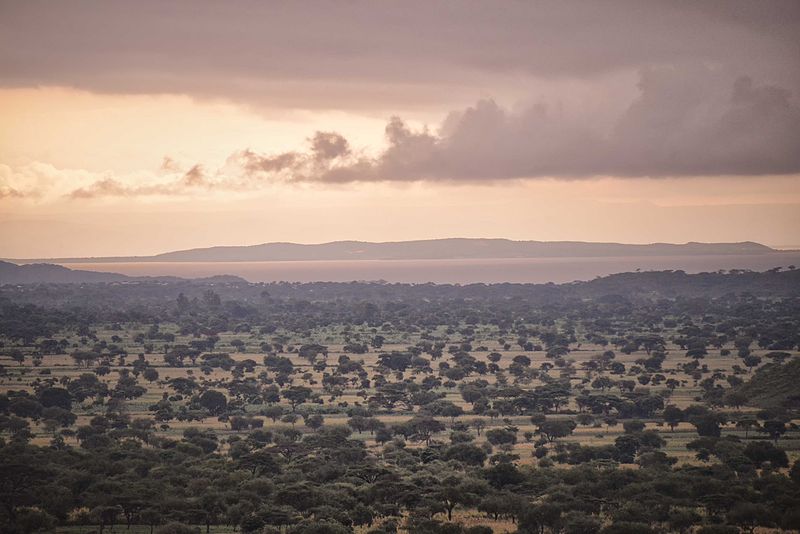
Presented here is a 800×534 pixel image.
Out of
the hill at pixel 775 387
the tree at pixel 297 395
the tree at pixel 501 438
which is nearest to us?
the tree at pixel 501 438

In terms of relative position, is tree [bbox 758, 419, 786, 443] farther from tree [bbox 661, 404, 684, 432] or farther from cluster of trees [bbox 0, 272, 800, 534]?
tree [bbox 661, 404, 684, 432]

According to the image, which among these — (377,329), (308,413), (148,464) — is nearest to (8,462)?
(148,464)

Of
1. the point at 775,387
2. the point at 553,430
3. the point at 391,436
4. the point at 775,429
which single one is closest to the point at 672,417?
the point at 775,429

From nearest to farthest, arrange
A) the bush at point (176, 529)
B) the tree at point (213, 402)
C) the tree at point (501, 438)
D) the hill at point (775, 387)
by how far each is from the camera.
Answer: the bush at point (176, 529), the tree at point (501, 438), the hill at point (775, 387), the tree at point (213, 402)

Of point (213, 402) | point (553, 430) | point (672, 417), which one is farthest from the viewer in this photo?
point (213, 402)

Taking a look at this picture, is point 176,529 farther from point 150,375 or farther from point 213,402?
point 150,375

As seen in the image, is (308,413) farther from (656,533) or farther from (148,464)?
(656,533)

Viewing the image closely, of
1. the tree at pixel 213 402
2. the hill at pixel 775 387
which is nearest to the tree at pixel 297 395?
the tree at pixel 213 402

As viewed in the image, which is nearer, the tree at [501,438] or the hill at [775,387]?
the tree at [501,438]

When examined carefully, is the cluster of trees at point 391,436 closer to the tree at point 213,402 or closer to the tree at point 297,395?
the tree at point 213,402

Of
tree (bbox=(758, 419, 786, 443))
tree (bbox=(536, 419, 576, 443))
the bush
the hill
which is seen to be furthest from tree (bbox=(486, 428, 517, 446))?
the bush

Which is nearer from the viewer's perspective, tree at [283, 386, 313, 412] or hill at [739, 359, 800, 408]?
hill at [739, 359, 800, 408]
